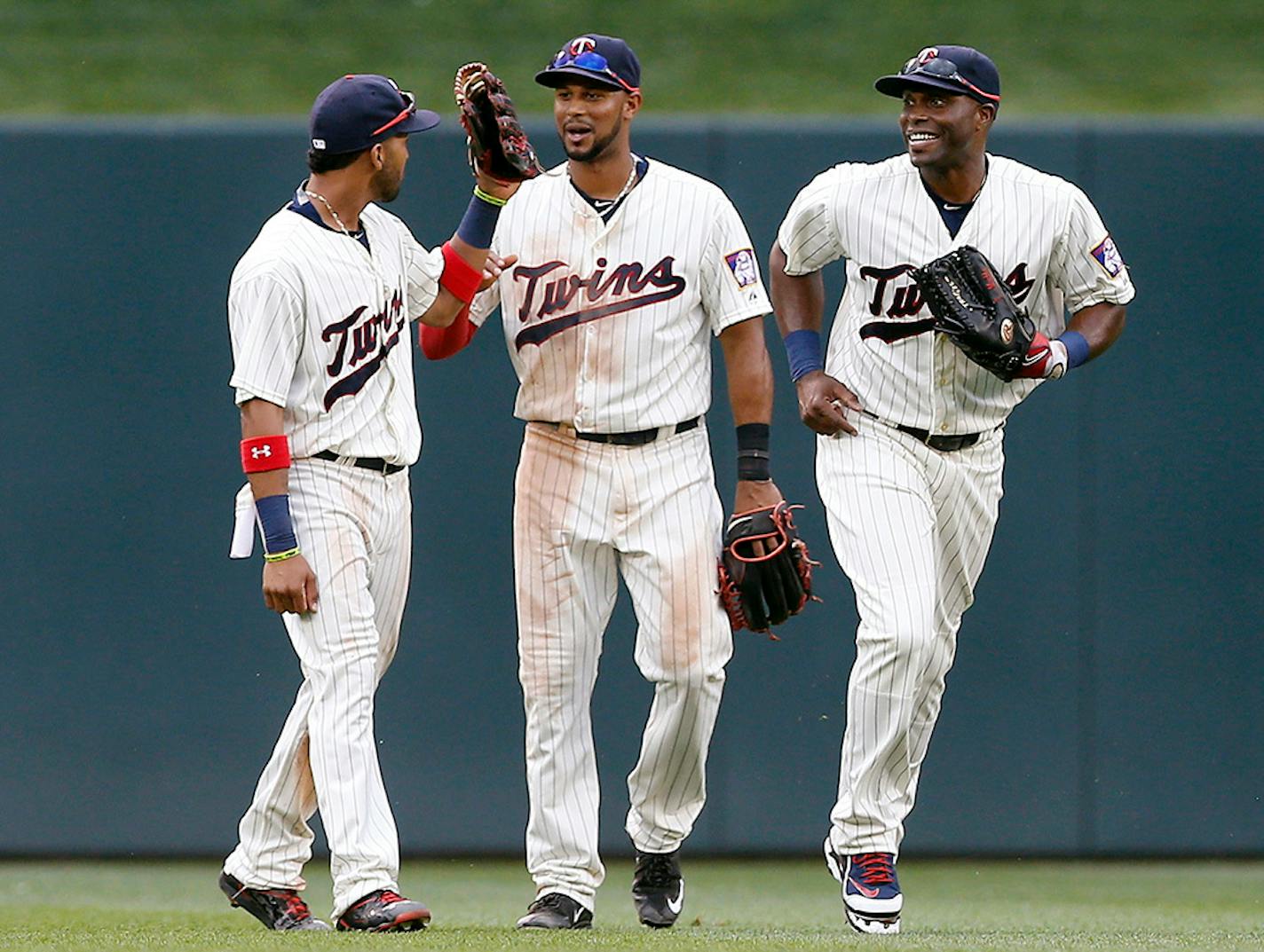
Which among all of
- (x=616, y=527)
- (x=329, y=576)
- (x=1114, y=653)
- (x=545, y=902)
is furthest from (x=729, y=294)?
(x=1114, y=653)

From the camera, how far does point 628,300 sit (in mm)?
4625

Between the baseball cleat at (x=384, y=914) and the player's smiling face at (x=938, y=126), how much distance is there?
2.03m

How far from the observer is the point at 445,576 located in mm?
6363

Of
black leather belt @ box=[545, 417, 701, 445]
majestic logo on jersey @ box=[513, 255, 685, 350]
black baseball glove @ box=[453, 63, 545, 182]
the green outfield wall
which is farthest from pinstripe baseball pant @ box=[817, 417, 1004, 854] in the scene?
the green outfield wall

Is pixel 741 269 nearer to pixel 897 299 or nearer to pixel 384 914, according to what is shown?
pixel 897 299

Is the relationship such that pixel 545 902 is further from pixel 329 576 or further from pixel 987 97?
pixel 987 97

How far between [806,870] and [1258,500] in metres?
1.83

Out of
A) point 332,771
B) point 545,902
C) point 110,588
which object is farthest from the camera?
point 110,588

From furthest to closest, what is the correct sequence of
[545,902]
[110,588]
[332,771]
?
[110,588] < [545,902] < [332,771]

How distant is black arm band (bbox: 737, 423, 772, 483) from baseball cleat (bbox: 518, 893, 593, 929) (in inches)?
41.3

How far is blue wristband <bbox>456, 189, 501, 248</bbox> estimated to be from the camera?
15.1ft

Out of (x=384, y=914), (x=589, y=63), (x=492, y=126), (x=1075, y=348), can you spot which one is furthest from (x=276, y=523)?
(x=1075, y=348)

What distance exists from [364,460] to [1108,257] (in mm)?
1819

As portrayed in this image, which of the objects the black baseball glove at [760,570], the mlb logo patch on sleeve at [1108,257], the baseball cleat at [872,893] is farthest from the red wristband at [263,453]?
the mlb logo patch on sleeve at [1108,257]
